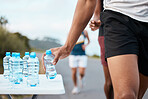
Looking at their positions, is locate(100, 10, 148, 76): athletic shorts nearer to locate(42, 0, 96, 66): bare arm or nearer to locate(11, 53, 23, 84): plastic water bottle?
locate(42, 0, 96, 66): bare arm

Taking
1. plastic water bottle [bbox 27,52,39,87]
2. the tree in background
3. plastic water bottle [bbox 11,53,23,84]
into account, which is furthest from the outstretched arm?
the tree in background

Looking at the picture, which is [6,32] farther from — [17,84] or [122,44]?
[122,44]

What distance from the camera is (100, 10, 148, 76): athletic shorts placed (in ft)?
6.99

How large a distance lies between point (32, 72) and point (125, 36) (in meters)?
1.21

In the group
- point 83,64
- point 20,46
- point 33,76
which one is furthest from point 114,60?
point 20,46

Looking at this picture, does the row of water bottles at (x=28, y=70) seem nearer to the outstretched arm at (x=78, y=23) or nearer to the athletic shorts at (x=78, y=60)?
the outstretched arm at (x=78, y=23)

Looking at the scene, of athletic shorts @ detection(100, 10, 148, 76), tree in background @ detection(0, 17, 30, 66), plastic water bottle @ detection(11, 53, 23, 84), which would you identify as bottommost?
tree in background @ detection(0, 17, 30, 66)

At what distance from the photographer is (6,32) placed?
11.4 meters

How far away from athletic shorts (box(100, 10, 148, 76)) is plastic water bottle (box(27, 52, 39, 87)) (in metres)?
0.83

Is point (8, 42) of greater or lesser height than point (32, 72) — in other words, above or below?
below

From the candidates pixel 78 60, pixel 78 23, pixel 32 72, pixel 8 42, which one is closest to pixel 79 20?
pixel 78 23

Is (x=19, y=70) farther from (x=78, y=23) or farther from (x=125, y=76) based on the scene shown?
(x=125, y=76)

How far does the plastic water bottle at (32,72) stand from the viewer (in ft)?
8.50

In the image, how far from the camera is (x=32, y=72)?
2.88 metres
